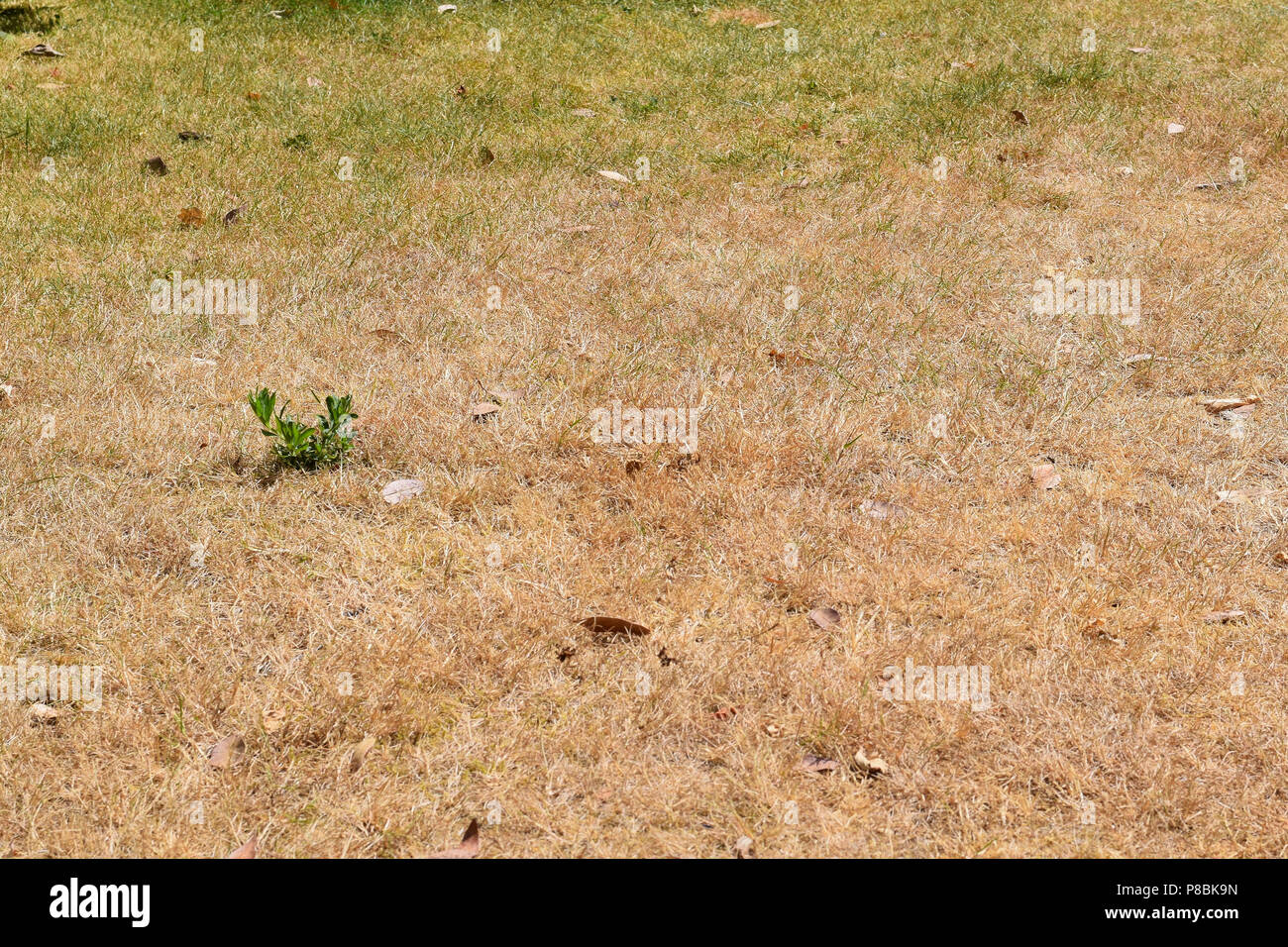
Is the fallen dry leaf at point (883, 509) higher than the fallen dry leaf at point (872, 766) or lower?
higher

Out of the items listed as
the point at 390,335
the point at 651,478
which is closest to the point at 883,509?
the point at 651,478

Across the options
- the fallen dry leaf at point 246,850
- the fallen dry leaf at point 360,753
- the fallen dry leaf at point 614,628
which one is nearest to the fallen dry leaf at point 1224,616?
the fallen dry leaf at point 614,628

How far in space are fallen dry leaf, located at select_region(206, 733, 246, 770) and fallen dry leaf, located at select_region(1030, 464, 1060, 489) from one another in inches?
99.9

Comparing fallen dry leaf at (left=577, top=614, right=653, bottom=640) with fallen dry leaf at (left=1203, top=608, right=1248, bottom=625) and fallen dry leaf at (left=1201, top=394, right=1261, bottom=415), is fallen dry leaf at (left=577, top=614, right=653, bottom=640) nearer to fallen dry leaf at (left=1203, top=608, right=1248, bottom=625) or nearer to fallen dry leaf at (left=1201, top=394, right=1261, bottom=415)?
fallen dry leaf at (left=1203, top=608, right=1248, bottom=625)

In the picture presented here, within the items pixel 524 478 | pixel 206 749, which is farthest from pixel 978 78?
pixel 206 749

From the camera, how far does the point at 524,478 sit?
365 cm

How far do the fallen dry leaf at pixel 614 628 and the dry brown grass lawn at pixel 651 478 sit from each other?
4 cm

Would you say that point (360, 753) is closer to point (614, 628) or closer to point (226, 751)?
point (226, 751)

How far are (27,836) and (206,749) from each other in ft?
1.30

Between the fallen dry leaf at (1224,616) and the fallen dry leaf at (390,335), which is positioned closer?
the fallen dry leaf at (1224,616)

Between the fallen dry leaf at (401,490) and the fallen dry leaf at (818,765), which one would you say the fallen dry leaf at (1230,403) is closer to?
the fallen dry leaf at (818,765)

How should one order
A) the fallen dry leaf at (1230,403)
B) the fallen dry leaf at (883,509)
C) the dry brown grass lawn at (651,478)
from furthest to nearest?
the fallen dry leaf at (1230,403)
the fallen dry leaf at (883,509)
the dry brown grass lawn at (651,478)

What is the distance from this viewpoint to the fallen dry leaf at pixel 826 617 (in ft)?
9.95

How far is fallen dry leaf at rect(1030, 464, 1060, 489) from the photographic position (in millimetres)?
3629
